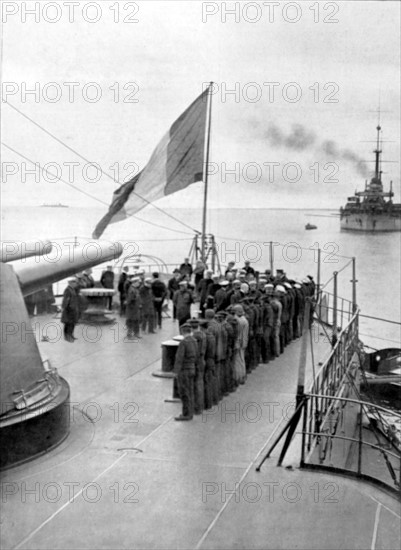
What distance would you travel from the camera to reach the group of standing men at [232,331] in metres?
8.59

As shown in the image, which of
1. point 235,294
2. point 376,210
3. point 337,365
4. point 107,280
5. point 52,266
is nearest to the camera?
point 52,266

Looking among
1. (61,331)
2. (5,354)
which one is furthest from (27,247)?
(61,331)

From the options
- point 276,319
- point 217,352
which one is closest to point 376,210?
point 276,319

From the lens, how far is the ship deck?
5.55m

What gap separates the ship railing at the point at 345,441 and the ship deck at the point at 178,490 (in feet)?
0.89

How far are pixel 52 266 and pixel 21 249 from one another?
20.7 inches

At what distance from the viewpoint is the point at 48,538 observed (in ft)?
18.2

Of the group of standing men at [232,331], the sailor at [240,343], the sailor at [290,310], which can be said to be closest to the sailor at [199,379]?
the group of standing men at [232,331]

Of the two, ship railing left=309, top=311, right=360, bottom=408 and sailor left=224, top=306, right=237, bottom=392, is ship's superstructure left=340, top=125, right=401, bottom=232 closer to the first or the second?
ship railing left=309, top=311, right=360, bottom=408

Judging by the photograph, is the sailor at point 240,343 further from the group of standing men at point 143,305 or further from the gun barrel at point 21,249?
the group of standing men at point 143,305

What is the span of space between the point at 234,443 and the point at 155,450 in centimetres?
89

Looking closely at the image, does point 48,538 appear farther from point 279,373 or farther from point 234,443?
point 279,373

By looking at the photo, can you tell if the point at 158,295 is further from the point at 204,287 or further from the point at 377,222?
the point at 377,222

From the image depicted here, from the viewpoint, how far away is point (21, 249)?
8492 mm
